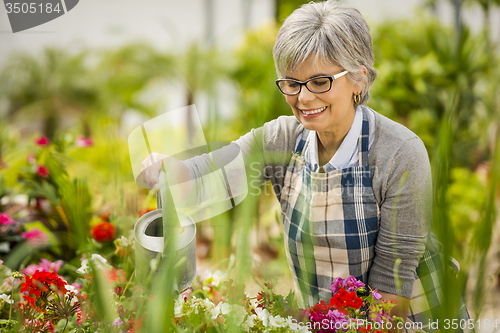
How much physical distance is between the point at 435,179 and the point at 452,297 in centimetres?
13

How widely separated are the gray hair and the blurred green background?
0.12m

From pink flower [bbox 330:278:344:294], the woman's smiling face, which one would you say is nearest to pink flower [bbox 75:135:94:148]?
the woman's smiling face

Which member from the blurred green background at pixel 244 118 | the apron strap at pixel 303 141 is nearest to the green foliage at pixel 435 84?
the blurred green background at pixel 244 118

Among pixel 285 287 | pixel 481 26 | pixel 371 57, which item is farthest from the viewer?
pixel 481 26

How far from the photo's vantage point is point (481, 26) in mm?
3611

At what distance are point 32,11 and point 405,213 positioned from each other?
38.5 inches

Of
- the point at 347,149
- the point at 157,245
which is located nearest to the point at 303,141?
the point at 347,149

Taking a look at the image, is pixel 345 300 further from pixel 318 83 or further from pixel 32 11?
pixel 32 11

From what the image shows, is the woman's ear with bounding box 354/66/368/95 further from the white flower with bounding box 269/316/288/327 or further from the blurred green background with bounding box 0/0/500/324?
the white flower with bounding box 269/316/288/327

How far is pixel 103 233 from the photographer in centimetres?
111

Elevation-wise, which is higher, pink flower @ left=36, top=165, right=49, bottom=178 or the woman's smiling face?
the woman's smiling face

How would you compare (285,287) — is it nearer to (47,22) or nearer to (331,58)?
(331,58)

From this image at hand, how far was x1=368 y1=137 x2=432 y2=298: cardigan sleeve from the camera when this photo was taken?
82 cm

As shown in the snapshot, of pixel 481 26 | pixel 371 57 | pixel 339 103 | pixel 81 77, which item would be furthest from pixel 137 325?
pixel 81 77
